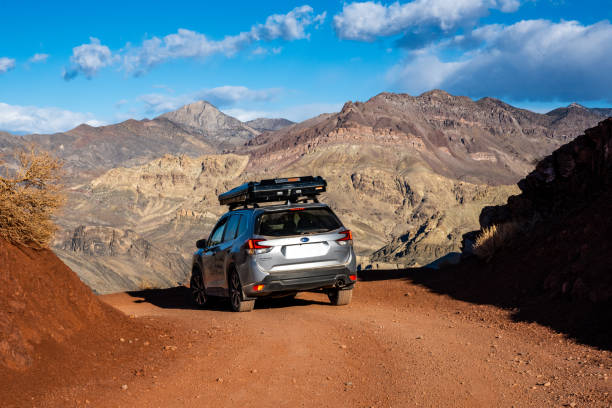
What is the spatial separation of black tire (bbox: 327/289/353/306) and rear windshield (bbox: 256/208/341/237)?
141 centimetres

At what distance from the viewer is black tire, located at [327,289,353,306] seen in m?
10.8

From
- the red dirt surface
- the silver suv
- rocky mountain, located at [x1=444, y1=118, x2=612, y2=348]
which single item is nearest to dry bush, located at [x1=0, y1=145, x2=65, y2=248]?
the red dirt surface

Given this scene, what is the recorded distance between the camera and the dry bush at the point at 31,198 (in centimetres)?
743

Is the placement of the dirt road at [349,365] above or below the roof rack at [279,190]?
below

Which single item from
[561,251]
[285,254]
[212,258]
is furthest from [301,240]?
[561,251]

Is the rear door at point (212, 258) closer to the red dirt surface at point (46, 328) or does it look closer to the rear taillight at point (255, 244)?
the rear taillight at point (255, 244)

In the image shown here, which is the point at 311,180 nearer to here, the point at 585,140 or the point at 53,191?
the point at 53,191

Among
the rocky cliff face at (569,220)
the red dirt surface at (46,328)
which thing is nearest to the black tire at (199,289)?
the red dirt surface at (46,328)

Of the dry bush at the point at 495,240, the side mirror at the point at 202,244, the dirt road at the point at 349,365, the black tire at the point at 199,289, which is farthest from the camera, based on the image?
the dry bush at the point at 495,240

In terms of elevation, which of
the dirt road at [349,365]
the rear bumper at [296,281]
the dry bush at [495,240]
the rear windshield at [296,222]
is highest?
the rear windshield at [296,222]

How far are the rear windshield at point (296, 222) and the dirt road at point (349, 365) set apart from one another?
1.33 m

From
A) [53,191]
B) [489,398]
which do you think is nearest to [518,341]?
[489,398]

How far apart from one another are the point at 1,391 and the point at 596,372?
5544mm

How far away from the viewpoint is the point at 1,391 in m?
5.35
